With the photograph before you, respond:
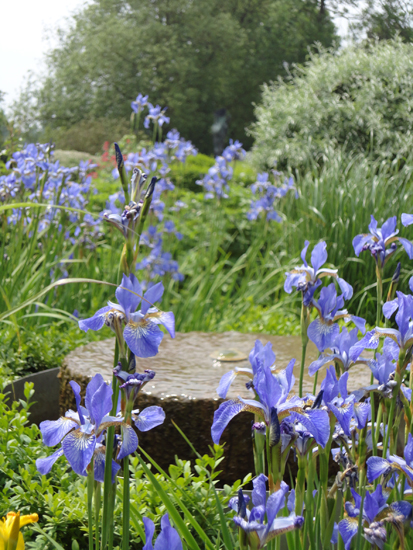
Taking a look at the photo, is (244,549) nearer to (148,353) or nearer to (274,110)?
(148,353)

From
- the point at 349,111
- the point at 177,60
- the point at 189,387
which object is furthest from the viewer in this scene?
the point at 177,60

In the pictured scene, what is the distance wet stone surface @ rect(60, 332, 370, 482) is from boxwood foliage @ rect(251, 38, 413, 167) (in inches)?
226

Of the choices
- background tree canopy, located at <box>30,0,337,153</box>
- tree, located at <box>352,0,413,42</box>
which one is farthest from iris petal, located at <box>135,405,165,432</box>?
background tree canopy, located at <box>30,0,337,153</box>

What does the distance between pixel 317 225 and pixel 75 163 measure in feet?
29.9

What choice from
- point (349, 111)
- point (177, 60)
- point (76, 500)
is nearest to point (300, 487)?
point (76, 500)

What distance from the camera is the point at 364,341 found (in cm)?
113

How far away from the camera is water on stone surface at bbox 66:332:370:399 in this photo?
2.28 metres

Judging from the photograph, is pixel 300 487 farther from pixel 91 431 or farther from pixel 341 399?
pixel 91 431

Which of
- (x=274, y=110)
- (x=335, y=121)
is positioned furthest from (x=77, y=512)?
(x=274, y=110)

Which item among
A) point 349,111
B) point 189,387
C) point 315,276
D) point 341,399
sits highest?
point 349,111

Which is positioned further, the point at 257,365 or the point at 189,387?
the point at 189,387

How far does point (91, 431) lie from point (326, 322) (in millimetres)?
589

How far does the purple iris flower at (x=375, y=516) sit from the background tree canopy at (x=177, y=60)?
2984 centimetres

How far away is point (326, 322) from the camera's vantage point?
120cm
